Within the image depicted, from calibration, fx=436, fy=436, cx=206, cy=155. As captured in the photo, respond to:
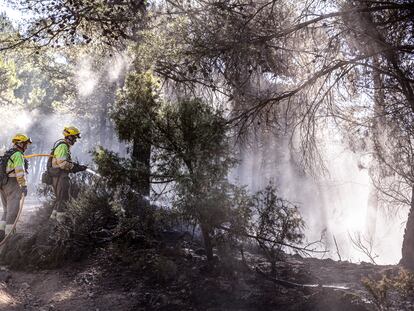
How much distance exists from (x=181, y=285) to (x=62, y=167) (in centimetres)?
394

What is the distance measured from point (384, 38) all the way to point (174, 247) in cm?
462

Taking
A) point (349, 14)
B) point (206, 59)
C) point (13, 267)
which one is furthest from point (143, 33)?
point (13, 267)

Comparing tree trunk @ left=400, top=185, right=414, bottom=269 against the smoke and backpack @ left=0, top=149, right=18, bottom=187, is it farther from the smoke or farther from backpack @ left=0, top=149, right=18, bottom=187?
the smoke

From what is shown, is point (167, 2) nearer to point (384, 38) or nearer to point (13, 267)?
point (384, 38)

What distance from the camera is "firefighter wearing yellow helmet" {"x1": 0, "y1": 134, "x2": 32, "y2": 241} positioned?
7.95 metres

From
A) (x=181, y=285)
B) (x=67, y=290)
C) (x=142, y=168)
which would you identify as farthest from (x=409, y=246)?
(x=67, y=290)

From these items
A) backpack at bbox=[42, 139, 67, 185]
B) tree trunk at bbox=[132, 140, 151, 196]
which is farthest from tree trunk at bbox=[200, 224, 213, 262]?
backpack at bbox=[42, 139, 67, 185]

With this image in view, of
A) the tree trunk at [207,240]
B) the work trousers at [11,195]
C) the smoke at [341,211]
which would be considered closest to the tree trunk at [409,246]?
the tree trunk at [207,240]

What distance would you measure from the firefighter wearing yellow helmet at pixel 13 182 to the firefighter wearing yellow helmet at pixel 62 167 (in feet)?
2.29

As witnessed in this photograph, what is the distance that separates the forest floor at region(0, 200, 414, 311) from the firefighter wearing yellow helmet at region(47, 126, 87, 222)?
6.18 ft

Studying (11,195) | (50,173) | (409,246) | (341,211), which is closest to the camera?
(409,246)

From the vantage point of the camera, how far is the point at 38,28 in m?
7.41

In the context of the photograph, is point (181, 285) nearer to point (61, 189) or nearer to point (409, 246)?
point (61, 189)

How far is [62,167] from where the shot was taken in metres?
8.79
